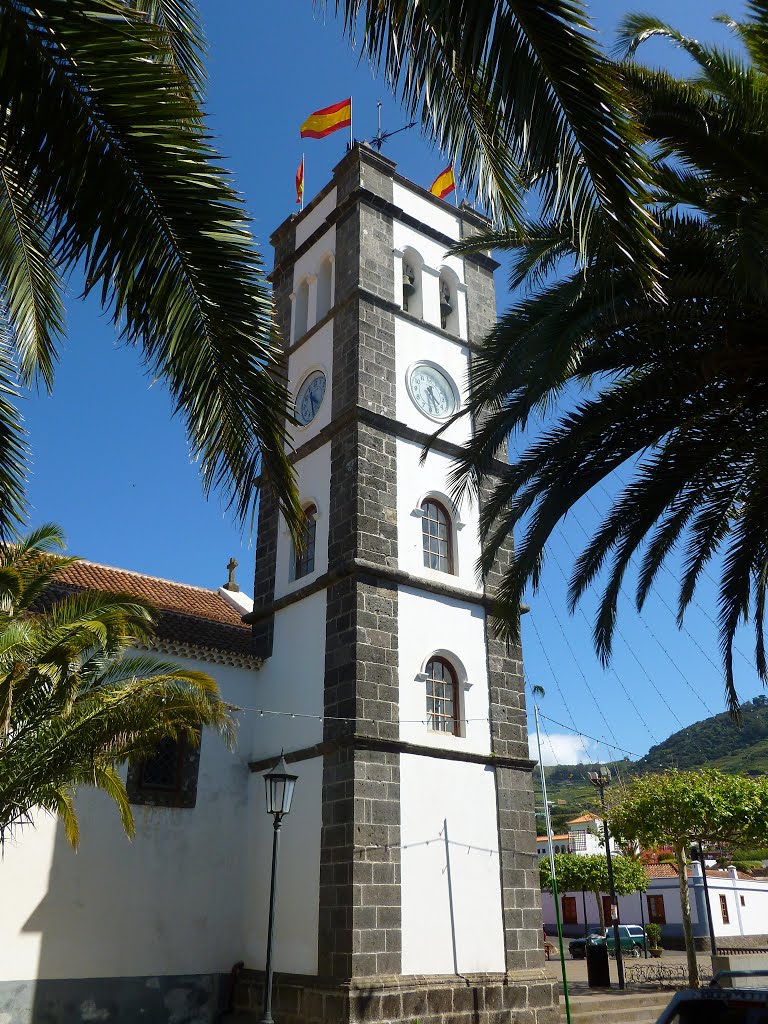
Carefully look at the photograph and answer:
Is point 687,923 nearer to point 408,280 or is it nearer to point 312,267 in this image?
point 408,280

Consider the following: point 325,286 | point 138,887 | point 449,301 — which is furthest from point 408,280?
point 138,887

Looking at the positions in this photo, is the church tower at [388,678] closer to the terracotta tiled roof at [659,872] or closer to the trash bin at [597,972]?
the trash bin at [597,972]

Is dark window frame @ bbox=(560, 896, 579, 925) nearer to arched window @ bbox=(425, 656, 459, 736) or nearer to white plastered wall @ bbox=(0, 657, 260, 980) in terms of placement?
arched window @ bbox=(425, 656, 459, 736)

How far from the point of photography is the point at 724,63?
7.63 m

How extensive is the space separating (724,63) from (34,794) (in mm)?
10201

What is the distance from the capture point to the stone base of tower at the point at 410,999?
11.8 metres

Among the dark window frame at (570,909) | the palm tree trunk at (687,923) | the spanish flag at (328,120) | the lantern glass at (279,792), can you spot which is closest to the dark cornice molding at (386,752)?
the lantern glass at (279,792)

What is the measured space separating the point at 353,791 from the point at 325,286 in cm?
1065

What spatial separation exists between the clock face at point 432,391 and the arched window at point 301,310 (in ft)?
10.2

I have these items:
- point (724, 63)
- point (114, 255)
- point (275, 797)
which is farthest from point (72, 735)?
point (724, 63)

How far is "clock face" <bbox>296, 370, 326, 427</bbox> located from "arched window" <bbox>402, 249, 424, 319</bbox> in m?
2.35

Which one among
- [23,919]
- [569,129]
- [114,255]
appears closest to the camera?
[569,129]

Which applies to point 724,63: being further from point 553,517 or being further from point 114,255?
point 114,255

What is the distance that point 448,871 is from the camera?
13461 mm
